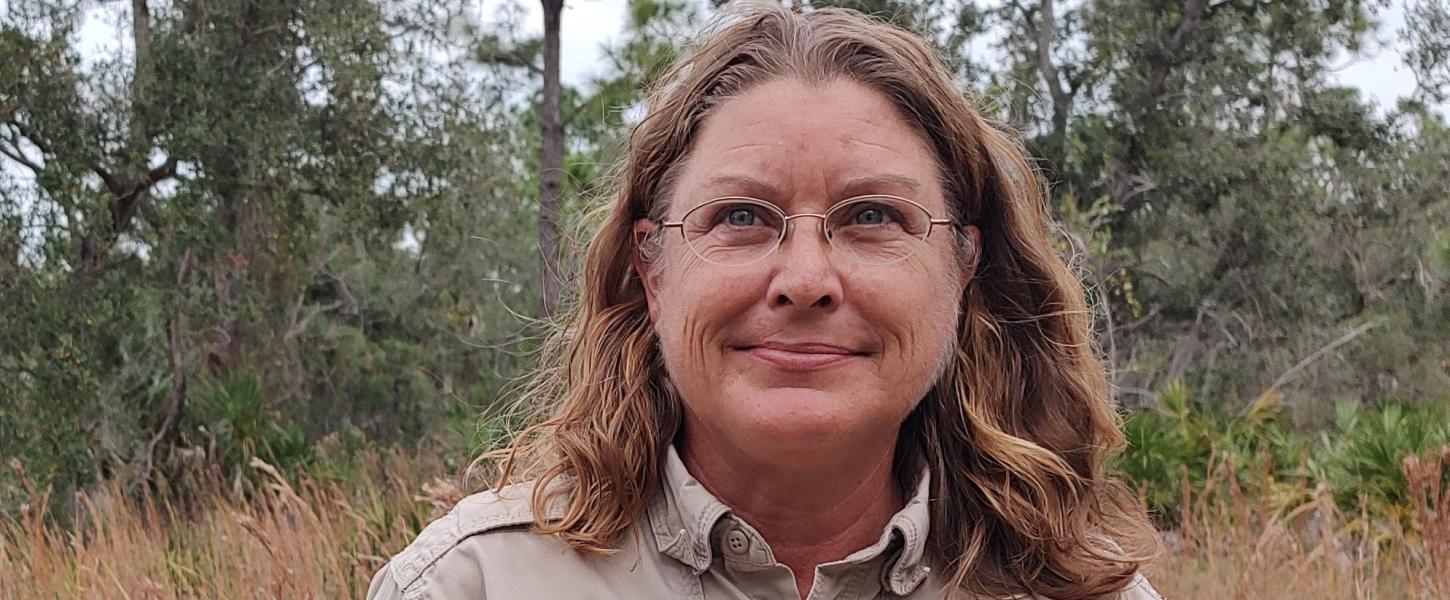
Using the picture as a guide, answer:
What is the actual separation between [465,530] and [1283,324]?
1708cm

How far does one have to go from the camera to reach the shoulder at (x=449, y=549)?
1.87m

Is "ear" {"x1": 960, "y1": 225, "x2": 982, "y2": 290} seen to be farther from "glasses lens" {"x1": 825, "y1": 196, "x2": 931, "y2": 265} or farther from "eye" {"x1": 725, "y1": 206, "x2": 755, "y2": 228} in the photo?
"eye" {"x1": 725, "y1": 206, "x2": 755, "y2": 228}

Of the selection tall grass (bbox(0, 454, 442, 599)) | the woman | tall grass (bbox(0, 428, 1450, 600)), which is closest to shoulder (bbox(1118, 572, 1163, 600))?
the woman

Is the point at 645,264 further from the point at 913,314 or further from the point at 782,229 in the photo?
the point at 913,314

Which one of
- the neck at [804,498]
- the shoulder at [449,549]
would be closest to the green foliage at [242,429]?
the shoulder at [449,549]

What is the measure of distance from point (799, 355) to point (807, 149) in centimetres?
31

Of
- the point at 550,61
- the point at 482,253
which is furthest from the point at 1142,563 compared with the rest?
the point at 482,253

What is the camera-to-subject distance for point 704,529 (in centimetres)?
189

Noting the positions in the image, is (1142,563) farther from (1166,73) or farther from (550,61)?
(1166,73)

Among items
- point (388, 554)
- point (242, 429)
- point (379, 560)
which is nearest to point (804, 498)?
point (379, 560)

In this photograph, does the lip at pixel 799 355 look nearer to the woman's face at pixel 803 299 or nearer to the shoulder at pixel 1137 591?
the woman's face at pixel 803 299

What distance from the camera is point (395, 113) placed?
11344 mm

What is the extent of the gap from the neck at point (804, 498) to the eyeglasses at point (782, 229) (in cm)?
29

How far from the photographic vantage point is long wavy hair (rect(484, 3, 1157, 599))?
2029 millimetres
